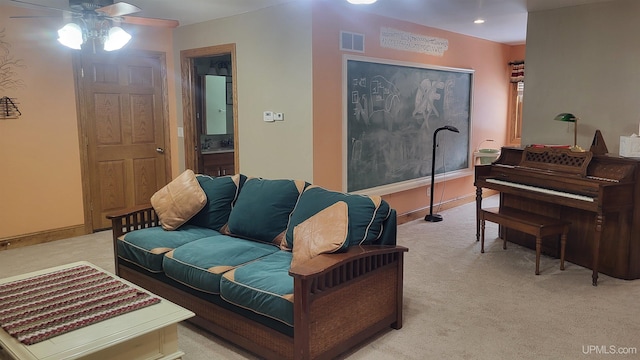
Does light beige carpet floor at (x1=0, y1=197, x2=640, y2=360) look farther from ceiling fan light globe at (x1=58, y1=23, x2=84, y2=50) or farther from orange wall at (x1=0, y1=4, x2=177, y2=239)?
ceiling fan light globe at (x1=58, y1=23, x2=84, y2=50)

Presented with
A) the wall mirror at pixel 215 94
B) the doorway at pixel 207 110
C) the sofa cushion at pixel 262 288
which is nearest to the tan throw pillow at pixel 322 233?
the sofa cushion at pixel 262 288

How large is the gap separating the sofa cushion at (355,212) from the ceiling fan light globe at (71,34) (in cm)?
185

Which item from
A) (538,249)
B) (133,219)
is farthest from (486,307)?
(133,219)

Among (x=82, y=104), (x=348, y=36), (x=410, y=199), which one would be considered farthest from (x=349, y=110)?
(x=82, y=104)

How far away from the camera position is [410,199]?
19.2 ft

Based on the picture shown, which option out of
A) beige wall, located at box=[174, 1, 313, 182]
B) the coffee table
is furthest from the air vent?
the coffee table

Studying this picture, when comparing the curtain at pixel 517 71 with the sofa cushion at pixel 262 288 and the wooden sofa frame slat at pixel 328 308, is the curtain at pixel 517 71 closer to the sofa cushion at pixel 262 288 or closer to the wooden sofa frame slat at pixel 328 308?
the wooden sofa frame slat at pixel 328 308

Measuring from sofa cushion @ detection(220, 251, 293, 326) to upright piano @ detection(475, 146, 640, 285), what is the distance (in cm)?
242

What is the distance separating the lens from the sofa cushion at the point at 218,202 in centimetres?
354

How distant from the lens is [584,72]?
4.56 meters

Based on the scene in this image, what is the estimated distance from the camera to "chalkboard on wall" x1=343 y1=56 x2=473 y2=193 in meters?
4.98

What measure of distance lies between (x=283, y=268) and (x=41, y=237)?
11.3 feet

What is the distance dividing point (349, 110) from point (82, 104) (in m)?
2.83

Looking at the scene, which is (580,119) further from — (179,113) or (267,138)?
(179,113)
